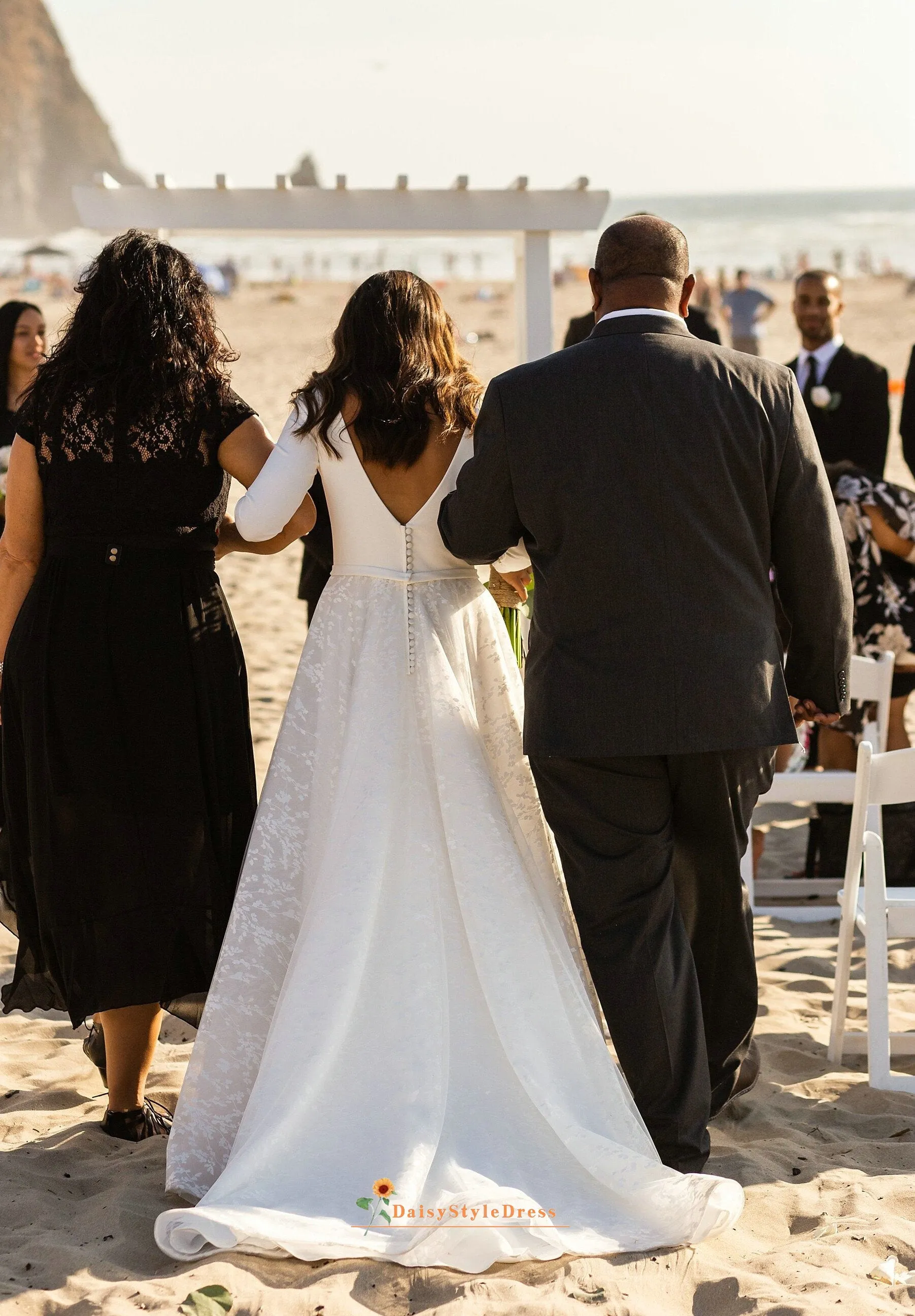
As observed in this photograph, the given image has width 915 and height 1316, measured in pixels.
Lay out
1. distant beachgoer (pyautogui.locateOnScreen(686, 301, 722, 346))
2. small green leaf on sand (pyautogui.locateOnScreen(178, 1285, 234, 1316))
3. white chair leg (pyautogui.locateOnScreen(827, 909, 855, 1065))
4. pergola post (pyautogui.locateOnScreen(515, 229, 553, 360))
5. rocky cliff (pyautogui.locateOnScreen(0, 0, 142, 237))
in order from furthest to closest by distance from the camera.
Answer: rocky cliff (pyautogui.locateOnScreen(0, 0, 142, 237)) < pergola post (pyautogui.locateOnScreen(515, 229, 553, 360)) < distant beachgoer (pyautogui.locateOnScreen(686, 301, 722, 346)) < white chair leg (pyautogui.locateOnScreen(827, 909, 855, 1065)) < small green leaf on sand (pyautogui.locateOnScreen(178, 1285, 234, 1316))

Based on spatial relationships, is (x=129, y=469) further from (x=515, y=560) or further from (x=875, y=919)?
(x=875, y=919)

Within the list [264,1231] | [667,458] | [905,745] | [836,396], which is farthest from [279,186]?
[264,1231]

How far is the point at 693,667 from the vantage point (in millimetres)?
2771

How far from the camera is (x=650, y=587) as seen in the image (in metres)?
2.75

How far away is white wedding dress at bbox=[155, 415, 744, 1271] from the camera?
251 cm

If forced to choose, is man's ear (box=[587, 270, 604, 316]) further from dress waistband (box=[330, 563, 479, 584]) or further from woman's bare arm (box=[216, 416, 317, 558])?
woman's bare arm (box=[216, 416, 317, 558])

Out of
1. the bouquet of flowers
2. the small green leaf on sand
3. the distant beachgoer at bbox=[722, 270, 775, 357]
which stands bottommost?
the small green leaf on sand

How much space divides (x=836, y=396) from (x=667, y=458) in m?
3.22

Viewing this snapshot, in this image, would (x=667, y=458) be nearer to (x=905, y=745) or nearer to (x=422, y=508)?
(x=422, y=508)

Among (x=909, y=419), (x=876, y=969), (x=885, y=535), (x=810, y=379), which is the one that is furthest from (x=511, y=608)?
(x=909, y=419)

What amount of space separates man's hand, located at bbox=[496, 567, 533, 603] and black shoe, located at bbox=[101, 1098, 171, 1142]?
1.47 m

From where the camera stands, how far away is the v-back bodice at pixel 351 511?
9.43 feet

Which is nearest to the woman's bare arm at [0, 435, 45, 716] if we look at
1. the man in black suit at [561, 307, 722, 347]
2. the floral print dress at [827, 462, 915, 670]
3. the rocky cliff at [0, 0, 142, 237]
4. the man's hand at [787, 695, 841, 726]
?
the man's hand at [787, 695, 841, 726]

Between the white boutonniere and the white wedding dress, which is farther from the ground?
the white boutonniere
